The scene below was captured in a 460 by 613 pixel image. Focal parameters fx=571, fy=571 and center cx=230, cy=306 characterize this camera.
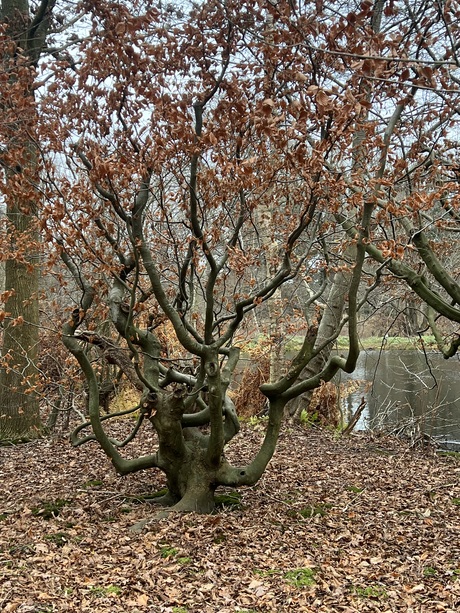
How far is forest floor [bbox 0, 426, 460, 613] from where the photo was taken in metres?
3.94

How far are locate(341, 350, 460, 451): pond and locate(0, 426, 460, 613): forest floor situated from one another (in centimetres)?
272

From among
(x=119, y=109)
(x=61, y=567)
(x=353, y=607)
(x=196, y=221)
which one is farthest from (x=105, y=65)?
(x=353, y=607)

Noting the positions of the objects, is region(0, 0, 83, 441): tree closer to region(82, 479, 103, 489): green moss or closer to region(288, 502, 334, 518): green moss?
region(82, 479, 103, 489): green moss

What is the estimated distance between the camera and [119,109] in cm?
489

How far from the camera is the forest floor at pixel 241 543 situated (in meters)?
3.94

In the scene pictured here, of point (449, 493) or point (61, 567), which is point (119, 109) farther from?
point (449, 493)

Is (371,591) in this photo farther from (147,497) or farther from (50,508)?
(50,508)

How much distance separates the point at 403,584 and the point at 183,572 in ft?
5.37

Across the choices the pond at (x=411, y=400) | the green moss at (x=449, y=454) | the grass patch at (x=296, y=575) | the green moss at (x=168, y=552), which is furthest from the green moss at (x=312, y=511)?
the green moss at (x=449, y=454)

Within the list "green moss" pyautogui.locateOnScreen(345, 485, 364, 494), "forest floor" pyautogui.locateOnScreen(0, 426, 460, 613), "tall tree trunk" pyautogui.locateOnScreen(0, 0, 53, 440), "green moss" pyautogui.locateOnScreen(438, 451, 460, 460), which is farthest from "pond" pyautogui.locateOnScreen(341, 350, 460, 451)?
"tall tree trunk" pyautogui.locateOnScreen(0, 0, 53, 440)

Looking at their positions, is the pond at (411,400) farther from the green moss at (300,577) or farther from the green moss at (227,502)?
the green moss at (300,577)

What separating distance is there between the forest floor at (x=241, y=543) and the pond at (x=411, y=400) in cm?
272

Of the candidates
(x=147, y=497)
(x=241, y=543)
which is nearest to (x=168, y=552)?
(x=241, y=543)

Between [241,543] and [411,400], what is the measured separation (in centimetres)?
996
